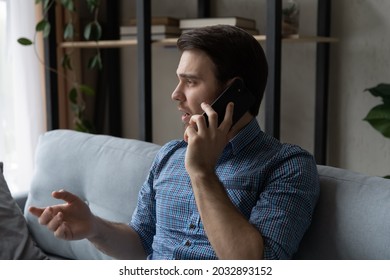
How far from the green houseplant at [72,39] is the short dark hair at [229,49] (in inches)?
43.7

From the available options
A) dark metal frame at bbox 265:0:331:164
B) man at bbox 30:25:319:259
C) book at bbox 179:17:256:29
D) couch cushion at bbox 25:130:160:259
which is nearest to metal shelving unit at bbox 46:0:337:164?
dark metal frame at bbox 265:0:331:164

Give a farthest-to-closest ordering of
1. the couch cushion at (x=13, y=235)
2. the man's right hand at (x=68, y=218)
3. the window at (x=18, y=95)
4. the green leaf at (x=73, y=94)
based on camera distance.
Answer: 1. the green leaf at (x=73, y=94)
2. the window at (x=18, y=95)
3. the couch cushion at (x=13, y=235)
4. the man's right hand at (x=68, y=218)

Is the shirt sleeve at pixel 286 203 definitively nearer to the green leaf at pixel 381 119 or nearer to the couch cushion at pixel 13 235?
the green leaf at pixel 381 119

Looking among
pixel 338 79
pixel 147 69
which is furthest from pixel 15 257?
pixel 338 79

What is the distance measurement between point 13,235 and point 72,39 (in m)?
1.14

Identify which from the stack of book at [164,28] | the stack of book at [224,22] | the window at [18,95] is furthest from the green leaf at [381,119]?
the window at [18,95]

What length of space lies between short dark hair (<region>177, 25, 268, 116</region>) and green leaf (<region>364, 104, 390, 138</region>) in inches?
28.7

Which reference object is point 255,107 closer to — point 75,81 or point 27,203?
point 27,203

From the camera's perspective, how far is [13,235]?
150cm

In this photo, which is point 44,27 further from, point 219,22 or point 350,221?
point 350,221

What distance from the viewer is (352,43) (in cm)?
194

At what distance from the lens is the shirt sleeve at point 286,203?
92cm

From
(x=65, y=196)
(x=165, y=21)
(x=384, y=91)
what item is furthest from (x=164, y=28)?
(x=65, y=196)

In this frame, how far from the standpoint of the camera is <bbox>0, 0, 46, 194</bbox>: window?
2123mm
